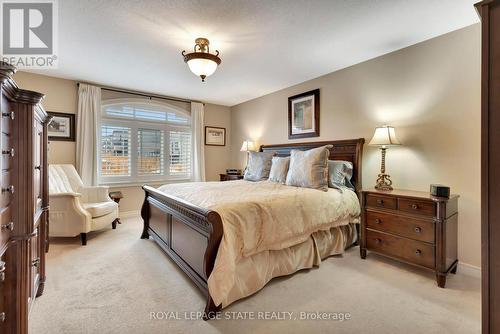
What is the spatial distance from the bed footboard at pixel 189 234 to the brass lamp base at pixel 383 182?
2.06 metres

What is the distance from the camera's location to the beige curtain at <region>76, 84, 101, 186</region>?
4.04 meters

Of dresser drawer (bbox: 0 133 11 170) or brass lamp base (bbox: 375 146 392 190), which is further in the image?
brass lamp base (bbox: 375 146 392 190)

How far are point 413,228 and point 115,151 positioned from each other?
482cm

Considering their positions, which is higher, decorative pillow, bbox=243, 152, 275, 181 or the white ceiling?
the white ceiling

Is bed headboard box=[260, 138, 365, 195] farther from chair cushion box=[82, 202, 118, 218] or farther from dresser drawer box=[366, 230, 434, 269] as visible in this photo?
chair cushion box=[82, 202, 118, 218]

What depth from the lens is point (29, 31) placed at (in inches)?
95.8

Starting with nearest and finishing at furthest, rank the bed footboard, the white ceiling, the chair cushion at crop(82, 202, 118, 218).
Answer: the bed footboard, the white ceiling, the chair cushion at crop(82, 202, 118, 218)

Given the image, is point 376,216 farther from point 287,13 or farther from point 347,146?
point 287,13

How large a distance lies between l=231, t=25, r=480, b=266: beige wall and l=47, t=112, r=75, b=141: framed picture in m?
4.35

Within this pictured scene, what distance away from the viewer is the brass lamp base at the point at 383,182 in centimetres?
274

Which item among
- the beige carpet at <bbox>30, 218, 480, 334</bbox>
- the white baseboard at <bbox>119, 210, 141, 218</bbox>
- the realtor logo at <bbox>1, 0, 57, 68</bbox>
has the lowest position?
the beige carpet at <bbox>30, 218, 480, 334</bbox>

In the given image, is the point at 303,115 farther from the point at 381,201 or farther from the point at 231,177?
the point at 381,201

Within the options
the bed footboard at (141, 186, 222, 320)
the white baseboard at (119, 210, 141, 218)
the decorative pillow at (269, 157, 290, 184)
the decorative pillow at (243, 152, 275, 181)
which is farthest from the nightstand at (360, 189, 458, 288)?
the white baseboard at (119, 210, 141, 218)

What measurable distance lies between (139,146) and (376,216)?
434 centimetres
